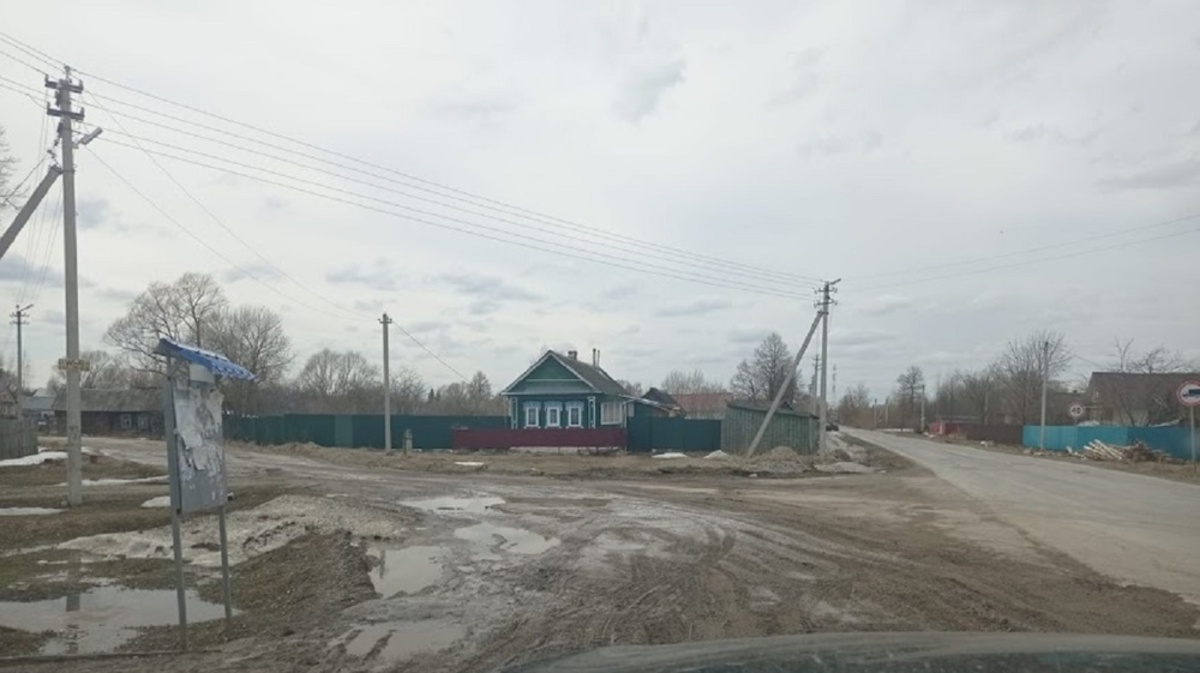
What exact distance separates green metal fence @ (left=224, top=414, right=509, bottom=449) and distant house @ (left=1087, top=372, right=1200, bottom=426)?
4798 centimetres

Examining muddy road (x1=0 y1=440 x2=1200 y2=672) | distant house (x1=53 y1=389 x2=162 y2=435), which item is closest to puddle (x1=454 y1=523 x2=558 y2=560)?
muddy road (x1=0 y1=440 x2=1200 y2=672)

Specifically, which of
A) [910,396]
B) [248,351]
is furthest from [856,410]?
[248,351]

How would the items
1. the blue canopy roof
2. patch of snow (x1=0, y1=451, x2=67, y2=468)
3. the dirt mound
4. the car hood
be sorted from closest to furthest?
the car hood, the blue canopy roof, patch of snow (x1=0, y1=451, x2=67, y2=468), the dirt mound

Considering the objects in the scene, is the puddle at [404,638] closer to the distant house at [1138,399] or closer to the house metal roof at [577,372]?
the house metal roof at [577,372]

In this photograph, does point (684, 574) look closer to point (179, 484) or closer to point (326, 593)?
point (326, 593)

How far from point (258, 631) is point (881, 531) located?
409 inches

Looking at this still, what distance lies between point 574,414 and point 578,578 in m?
37.8

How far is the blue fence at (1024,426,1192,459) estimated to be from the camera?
1542 inches

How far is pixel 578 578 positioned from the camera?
9.82 m

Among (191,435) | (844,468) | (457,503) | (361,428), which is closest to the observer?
(191,435)

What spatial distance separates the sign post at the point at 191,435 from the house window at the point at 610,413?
1600 inches

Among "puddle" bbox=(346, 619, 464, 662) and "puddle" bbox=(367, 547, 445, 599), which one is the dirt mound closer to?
"puddle" bbox=(367, 547, 445, 599)

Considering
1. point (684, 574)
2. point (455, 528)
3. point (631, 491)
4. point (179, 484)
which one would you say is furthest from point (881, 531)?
point (179, 484)

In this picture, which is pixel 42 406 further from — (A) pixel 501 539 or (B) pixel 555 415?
(A) pixel 501 539
